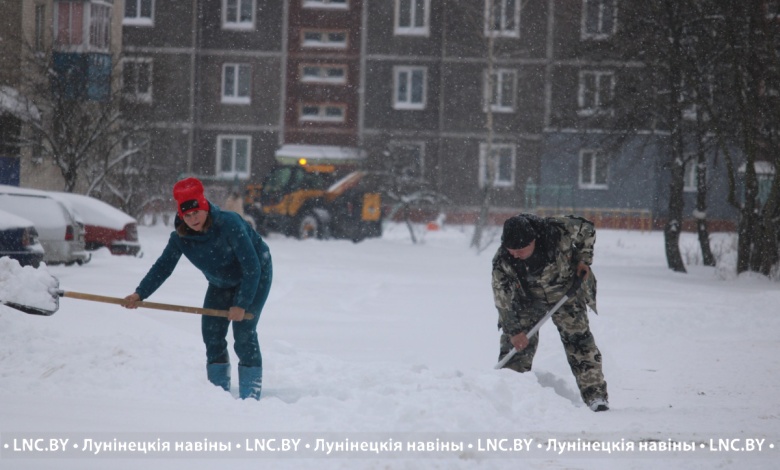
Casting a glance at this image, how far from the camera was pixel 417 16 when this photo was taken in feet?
126

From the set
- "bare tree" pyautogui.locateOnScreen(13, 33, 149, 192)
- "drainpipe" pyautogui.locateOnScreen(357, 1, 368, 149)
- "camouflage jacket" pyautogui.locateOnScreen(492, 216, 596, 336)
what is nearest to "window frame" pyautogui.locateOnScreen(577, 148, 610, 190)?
"drainpipe" pyautogui.locateOnScreen(357, 1, 368, 149)

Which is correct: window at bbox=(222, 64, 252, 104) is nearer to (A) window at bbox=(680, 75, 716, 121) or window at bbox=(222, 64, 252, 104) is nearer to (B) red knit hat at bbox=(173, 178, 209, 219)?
(A) window at bbox=(680, 75, 716, 121)

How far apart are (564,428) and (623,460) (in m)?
0.75

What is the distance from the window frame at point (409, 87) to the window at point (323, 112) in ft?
7.25

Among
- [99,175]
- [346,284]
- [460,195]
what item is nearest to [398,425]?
[346,284]

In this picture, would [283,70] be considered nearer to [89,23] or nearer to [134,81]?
[89,23]

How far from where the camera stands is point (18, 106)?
856 inches

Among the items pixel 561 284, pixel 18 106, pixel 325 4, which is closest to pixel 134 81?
pixel 18 106

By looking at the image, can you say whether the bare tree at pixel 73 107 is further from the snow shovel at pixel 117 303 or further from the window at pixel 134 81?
the snow shovel at pixel 117 303

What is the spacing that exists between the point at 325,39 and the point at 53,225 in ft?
87.7

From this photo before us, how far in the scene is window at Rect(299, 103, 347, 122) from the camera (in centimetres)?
3916

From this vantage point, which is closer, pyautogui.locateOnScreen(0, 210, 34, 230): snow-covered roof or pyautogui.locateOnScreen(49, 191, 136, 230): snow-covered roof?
pyautogui.locateOnScreen(0, 210, 34, 230): snow-covered roof

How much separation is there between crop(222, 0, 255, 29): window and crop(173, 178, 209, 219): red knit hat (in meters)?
33.9

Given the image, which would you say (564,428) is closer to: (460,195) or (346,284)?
(346,284)
